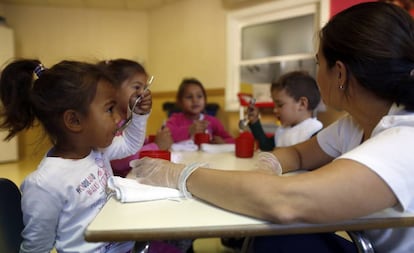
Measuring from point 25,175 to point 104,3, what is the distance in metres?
2.45

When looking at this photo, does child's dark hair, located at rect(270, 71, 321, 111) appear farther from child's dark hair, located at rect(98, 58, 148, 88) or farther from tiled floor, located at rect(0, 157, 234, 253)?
tiled floor, located at rect(0, 157, 234, 253)

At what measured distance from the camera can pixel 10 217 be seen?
80 centimetres

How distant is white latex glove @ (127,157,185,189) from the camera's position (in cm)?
77

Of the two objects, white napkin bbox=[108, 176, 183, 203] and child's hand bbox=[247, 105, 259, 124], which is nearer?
white napkin bbox=[108, 176, 183, 203]

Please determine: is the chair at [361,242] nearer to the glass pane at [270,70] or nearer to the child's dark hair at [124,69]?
the child's dark hair at [124,69]

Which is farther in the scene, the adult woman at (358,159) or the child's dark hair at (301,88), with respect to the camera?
the child's dark hair at (301,88)

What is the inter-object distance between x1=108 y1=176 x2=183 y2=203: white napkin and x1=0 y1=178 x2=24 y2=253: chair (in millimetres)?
293

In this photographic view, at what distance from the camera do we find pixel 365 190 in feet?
1.81

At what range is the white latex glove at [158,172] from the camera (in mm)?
770

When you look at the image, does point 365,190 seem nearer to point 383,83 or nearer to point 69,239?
point 383,83

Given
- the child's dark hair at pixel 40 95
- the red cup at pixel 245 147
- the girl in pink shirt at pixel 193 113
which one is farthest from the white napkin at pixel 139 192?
the girl in pink shirt at pixel 193 113

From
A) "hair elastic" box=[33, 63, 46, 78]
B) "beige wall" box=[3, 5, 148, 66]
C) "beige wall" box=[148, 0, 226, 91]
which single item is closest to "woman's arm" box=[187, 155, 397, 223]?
"hair elastic" box=[33, 63, 46, 78]

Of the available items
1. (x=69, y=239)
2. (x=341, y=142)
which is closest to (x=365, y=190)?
(x=341, y=142)

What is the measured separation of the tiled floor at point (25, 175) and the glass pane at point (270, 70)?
1.78m
